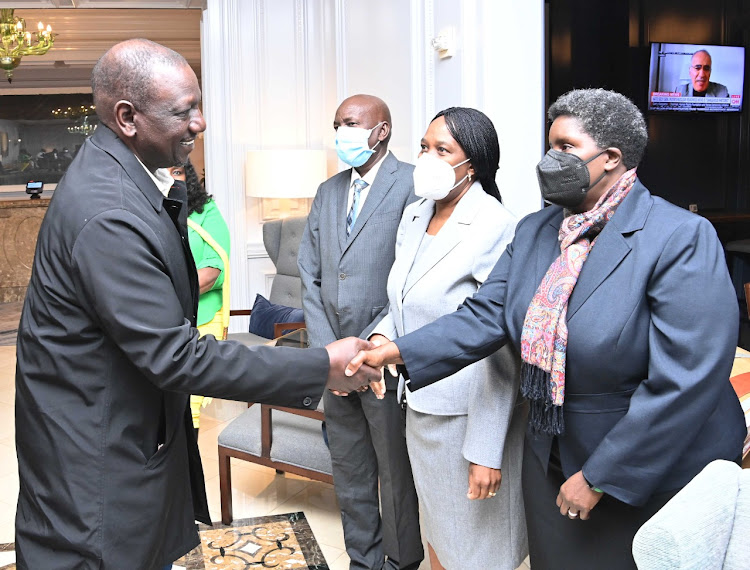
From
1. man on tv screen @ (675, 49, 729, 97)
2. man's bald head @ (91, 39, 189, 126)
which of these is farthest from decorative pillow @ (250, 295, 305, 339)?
man on tv screen @ (675, 49, 729, 97)

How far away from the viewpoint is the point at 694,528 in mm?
1475

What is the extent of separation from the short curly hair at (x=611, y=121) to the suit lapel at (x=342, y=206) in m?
1.30

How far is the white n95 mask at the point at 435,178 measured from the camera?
2506 millimetres

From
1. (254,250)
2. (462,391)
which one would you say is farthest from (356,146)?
(254,250)

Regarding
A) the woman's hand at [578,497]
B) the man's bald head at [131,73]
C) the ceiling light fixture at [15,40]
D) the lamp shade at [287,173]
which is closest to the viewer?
the man's bald head at [131,73]

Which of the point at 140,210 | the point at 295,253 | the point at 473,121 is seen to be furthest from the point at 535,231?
the point at 295,253

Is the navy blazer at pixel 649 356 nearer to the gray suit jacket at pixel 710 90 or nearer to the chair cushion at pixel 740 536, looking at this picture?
the chair cushion at pixel 740 536

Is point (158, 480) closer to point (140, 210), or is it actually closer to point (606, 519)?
point (140, 210)

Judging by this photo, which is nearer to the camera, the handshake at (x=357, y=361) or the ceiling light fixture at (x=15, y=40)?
the handshake at (x=357, y=361)

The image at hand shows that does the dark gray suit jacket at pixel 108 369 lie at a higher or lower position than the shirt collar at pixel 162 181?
lower

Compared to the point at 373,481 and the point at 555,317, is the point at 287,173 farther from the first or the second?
the point at 555,317

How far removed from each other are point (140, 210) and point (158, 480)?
1.88 feet

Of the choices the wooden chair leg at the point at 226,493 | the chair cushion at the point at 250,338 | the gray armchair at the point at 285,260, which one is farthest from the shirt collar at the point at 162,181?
the gray armchair at the point at 285,260

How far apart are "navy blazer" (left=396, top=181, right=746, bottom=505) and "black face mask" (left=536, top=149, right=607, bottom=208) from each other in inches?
4.3
